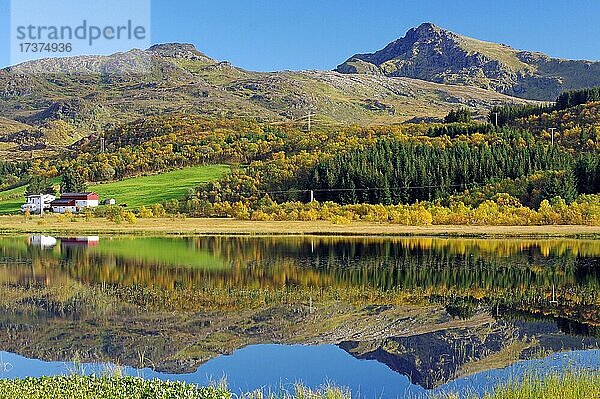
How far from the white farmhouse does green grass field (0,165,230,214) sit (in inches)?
69.4

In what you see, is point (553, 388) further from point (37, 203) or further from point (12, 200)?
point (12, 200)

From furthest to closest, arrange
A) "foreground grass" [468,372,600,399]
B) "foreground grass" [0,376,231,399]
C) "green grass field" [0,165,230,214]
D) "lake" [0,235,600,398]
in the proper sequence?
"green grass field" [0,165,230,214] → "lake" [0,235,600,398] → "foreground grass" [468,372,600,399] → "foreground grass" [0,376,231,399]

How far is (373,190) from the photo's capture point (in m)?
98.8

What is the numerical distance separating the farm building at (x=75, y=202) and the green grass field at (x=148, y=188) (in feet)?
10.6

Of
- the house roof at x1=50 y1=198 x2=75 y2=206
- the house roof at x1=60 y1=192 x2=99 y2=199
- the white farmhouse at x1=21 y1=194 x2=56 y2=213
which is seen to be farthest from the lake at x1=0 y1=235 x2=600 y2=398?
the white farmhouse at x1=21 y1=194 x2=56 y2=213

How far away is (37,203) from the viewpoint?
11694 centimetres

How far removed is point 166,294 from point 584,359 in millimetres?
20413

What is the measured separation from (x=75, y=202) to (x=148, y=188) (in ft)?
43.1

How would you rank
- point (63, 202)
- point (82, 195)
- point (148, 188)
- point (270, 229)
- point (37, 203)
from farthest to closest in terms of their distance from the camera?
point (148, 188) < point (37, 203) < point (63, 202) < point (82, 195) < point (270, 229)

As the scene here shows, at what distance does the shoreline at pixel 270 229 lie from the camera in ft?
234

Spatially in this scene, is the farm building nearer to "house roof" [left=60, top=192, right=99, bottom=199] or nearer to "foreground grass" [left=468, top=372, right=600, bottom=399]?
"house roof" [left=60, top=192, right=99, bottom=199]

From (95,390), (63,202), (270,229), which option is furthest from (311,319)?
(63,202)

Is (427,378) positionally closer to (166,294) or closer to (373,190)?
(166,294)

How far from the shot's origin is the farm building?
367ft
